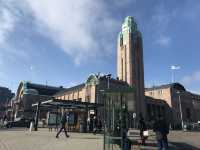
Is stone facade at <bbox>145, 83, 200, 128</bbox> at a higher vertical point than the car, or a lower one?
higher

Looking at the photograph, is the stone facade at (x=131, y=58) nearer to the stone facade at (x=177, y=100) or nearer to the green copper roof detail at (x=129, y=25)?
the green copper roof detail at (x=129, y=25)

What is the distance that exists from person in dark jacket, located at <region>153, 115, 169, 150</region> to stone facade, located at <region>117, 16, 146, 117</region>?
6874cm

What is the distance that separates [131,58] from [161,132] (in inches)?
2825

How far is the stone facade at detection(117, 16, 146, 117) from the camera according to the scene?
82537 mm

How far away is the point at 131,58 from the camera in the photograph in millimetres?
83188

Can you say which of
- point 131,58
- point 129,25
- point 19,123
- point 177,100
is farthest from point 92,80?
point 177,100

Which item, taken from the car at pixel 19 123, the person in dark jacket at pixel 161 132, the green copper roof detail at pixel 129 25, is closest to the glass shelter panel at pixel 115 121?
the person in dark jacket at pixel 161 132

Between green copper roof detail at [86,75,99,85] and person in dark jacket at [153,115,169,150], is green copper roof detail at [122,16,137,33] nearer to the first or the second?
green copper roof detail at [86,75,99,85]

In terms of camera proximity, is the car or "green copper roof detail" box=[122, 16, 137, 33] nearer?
the car

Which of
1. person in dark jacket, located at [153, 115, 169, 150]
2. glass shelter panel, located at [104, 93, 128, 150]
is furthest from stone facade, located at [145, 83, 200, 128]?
person in dark jacket, located at [153, 115, 169, 150]

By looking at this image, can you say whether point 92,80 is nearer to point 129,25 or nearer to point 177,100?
point 129,25

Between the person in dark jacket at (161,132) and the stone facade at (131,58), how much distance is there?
6874 centimetres

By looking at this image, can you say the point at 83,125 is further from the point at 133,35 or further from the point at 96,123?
the point at 133,35

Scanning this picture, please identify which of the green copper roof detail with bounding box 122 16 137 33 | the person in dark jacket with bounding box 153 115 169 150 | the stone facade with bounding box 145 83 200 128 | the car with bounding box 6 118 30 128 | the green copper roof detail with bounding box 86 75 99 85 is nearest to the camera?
the person in dark jacket with bounding box 153 115 169 150
